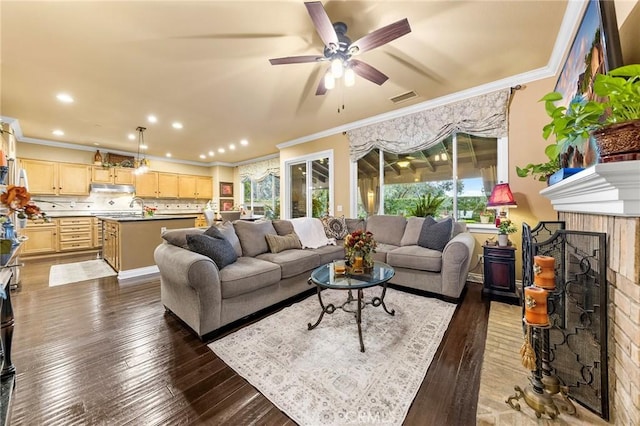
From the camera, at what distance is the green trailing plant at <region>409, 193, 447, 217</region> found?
3.98m

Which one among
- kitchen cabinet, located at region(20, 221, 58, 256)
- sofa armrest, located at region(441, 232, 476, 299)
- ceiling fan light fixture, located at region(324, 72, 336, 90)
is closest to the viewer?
ceiling fan light fixture, located at region(324, 72, 336, 90)

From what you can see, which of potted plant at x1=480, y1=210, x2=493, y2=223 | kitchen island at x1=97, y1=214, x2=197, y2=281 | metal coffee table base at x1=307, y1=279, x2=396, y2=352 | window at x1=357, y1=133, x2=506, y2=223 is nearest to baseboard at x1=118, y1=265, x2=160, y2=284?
kitchen island at x1=97, y1=214, x2=197, y2=281

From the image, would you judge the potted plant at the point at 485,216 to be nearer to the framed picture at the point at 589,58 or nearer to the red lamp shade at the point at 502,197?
the red lamp shade at the point at 502,197

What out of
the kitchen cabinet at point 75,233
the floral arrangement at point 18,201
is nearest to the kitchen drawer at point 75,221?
the kitchen cabinet at point 75,233

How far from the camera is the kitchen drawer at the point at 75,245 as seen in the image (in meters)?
5.75

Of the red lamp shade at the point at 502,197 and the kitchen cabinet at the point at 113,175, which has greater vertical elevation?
the kitchen cabinet at the point at 113,175

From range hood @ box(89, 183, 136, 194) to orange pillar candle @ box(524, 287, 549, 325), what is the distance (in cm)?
871

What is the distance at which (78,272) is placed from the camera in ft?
13.9

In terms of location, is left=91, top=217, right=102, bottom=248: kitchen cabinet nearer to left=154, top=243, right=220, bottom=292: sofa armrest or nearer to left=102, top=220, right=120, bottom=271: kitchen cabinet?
left=102, top=220, right=120, bottom=271: kitchen cabinet

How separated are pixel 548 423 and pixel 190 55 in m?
4.03

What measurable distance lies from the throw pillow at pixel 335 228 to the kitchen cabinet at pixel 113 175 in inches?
247

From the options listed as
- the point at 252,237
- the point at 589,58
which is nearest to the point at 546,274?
the point at 589,58

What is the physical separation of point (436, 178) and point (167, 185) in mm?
7696

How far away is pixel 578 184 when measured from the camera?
122cm
